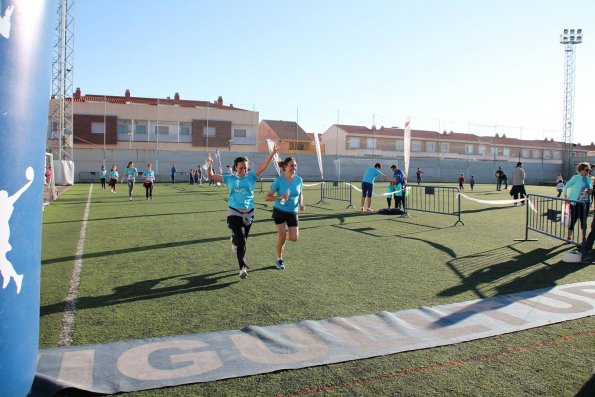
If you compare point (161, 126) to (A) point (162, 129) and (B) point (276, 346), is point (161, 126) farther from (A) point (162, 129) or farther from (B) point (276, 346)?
(B) point (276, 346)

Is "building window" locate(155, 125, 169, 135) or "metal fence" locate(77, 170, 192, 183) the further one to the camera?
"building window" locate(155, 125, 169, 135)

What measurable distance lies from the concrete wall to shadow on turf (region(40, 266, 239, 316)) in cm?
3293

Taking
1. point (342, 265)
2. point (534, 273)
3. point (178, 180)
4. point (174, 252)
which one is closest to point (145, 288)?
point (174, 252)

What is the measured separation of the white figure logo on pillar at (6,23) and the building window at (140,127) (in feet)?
157

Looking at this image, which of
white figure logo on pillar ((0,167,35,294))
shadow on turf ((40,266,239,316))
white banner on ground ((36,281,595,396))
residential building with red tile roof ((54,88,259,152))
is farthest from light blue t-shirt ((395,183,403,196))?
residential building with red tile roof ((54,88,259,152))

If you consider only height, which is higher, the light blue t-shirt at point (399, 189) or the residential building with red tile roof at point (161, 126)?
the residential building with red tile roof at point (161, 126)

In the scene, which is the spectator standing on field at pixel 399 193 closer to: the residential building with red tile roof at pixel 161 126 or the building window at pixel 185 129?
the residential building with red tile roof at pixel 161 126

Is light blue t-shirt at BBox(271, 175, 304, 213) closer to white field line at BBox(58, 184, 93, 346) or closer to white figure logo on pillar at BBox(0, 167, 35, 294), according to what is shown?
white field line at BBox(58, 184, 93, 346)

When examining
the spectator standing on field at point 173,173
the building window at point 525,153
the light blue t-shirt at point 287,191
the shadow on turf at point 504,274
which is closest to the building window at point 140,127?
A: the spectator standing on field at point 173,173

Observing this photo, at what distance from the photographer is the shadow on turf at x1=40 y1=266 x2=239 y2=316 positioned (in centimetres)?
539

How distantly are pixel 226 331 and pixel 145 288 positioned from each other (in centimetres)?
213

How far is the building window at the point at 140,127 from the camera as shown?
4793cm

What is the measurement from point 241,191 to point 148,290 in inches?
77.8

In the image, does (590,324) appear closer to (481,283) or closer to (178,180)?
(481,283)
